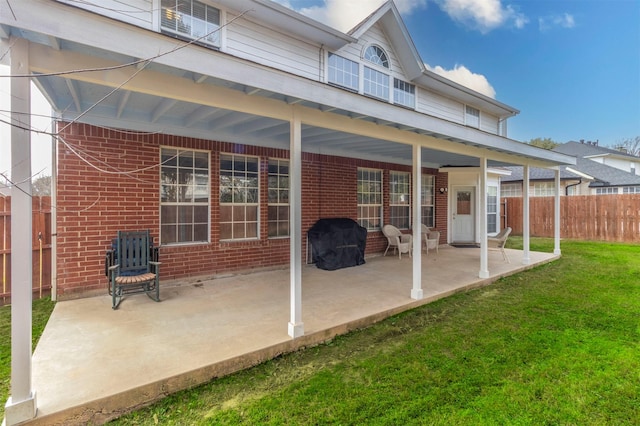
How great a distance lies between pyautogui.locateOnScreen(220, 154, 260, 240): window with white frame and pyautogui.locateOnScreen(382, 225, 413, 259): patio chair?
371 cm

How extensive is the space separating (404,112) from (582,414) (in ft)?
11.6

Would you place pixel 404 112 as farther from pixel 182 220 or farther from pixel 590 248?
pixel 590 248

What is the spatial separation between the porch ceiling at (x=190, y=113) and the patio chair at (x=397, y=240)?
223 centimetres

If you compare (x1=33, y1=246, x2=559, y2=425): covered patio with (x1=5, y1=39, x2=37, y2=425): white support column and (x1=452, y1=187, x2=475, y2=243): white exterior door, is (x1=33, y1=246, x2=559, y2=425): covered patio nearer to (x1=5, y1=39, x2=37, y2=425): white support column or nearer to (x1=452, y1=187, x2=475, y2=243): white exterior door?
(x1=5, y1=39, x2=37, y2=425): white support column

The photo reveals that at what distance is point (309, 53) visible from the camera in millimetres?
7613

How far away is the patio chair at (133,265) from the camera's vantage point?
4.28 m

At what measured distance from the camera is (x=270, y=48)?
22.9ft

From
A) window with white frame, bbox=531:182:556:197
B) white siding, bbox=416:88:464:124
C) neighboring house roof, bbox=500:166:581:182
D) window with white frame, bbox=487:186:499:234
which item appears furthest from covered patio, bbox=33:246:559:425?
window with white frame, bbox=531:182:556:197

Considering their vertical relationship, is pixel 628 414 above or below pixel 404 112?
below

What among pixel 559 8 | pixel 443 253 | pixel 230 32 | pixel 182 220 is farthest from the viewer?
pixel 559 8

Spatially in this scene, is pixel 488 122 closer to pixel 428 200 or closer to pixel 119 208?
pixel 428 200

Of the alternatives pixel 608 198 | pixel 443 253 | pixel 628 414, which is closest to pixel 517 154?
pixel 443 253

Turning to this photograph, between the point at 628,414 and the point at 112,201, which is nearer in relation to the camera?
the point at 628,414

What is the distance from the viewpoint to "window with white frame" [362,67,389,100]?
8891 mm
